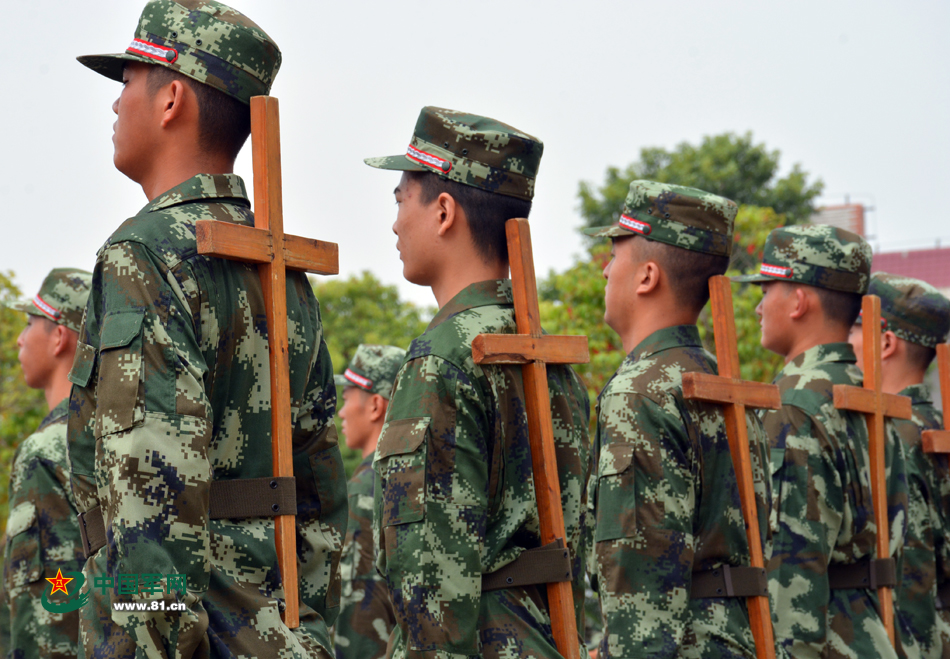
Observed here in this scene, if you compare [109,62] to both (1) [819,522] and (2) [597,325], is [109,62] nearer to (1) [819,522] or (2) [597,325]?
(1) [819,522]

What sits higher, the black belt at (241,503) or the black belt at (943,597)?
the black belt at (241,503)

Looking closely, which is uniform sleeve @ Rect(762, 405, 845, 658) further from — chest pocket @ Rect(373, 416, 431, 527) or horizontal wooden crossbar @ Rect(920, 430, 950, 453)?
chest pocket @ Rect(373, 416, 431, 527)

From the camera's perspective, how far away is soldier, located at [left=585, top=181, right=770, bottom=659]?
3.98 metres

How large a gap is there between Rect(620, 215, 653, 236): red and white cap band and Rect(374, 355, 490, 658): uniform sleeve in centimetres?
176

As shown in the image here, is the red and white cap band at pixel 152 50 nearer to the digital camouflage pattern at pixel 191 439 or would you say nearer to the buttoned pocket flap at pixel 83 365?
the digital camouflage pattern at pixel 191 439

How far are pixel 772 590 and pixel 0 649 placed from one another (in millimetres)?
4396

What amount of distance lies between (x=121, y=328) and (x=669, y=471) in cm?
230

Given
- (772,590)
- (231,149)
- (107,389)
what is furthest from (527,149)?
(772,590)

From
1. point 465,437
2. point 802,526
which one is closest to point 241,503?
point 465,437

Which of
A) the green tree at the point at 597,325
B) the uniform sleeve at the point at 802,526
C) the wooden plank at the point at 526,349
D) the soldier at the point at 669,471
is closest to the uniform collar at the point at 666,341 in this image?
the soldier at the point at 669,471

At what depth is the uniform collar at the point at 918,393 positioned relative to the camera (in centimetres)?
737

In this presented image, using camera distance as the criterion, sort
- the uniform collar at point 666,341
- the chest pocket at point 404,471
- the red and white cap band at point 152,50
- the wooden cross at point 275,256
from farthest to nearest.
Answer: the uniform collar at point 666,341 < the chest pocket at point 404,471 < the red and white cap band at point 152,50 < the wooden cross at point 275,256

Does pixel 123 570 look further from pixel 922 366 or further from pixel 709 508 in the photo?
pixel 922 366

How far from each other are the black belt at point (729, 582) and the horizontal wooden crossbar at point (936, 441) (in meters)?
3.34
